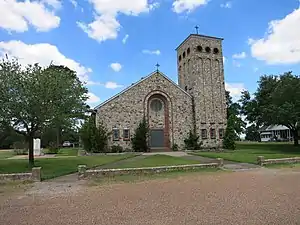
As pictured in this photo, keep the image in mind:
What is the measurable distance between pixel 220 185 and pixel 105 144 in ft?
61.8

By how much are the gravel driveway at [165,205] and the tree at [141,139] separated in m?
17.9

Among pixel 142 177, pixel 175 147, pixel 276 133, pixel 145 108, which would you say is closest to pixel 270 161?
pixel 142 177

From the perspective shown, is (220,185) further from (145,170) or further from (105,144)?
(105,144)

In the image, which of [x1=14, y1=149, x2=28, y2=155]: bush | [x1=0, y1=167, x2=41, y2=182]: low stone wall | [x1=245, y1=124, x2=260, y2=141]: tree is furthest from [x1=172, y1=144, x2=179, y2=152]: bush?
[x1=245, y1=124, x2=260, y2=141]: tree

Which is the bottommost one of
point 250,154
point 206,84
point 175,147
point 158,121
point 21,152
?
point 250,154

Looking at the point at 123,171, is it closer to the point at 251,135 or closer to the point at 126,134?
the point at 126,134

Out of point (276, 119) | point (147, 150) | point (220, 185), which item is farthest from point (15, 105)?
point (276, 119)

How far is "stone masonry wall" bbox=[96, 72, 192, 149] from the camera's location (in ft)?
95.0

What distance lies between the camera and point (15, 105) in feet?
48.2

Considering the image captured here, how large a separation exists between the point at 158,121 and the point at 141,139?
3712mm

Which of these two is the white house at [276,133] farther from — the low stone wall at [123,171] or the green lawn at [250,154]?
the low stone wall at [123,171]

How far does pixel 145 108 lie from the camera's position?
30344 mm

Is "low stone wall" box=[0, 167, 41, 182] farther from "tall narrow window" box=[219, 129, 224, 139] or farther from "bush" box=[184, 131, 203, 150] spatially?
"tall narrow window" box=[219, 129, 224, 139]

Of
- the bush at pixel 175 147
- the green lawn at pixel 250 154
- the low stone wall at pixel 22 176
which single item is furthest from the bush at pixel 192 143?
the low stone wall at pixel 22 176
